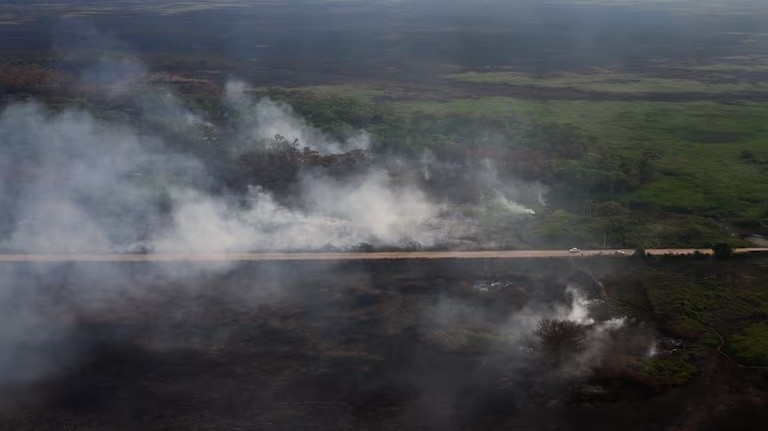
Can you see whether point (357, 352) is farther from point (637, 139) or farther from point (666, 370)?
point (637, 139)

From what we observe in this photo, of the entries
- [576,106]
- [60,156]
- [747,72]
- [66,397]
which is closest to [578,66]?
[747,72]

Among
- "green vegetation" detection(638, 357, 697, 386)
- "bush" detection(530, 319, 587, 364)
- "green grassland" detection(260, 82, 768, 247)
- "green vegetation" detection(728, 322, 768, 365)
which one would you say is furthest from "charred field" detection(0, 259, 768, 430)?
"green grassland" detection(260, 82, 768, 247)

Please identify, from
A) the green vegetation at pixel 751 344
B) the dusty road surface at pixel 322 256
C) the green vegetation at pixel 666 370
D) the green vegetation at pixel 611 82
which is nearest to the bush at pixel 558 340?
the green vegetation at pixel 666 370

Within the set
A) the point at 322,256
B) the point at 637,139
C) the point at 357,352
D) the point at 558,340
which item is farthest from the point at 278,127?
the point at 558,340

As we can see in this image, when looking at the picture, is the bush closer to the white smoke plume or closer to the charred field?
the charred field

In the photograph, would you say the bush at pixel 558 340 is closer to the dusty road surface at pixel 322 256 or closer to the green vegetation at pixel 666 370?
the green vegetation at pixel 666 370
